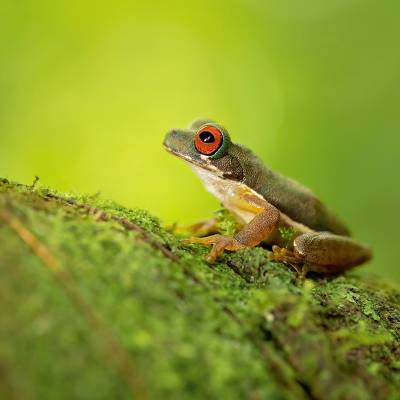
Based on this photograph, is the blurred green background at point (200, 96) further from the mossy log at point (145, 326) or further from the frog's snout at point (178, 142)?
the mossy log at point (145, 326)

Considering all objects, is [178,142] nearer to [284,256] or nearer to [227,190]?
[227,190]

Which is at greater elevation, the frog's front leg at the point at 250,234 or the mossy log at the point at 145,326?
the frog's front leg at the point at 250,234

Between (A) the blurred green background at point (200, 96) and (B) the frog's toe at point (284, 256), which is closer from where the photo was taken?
(B) the frog's toe at point (284, 256)

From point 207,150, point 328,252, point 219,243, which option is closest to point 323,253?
point 328,252

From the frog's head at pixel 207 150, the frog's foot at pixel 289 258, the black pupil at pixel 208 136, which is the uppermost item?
the black pupil at pixel 208 136

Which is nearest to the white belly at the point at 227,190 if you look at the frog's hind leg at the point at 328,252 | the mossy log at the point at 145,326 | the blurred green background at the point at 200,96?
the frog's hind leg at the point at 328,252

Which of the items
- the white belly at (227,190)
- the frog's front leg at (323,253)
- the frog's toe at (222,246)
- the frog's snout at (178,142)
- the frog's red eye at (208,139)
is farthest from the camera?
the white belly at (227,190)

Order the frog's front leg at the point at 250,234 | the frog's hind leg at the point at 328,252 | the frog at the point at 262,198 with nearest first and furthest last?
the frog's front leg at the point at 250,234 → the frog's hind leg at the point at 328,252 → the frog at the point at 262,198

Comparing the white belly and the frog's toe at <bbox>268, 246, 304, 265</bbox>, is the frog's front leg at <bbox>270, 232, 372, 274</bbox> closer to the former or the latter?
the frog's toe at <bbox>268, 246, 304, 265</bbox>
